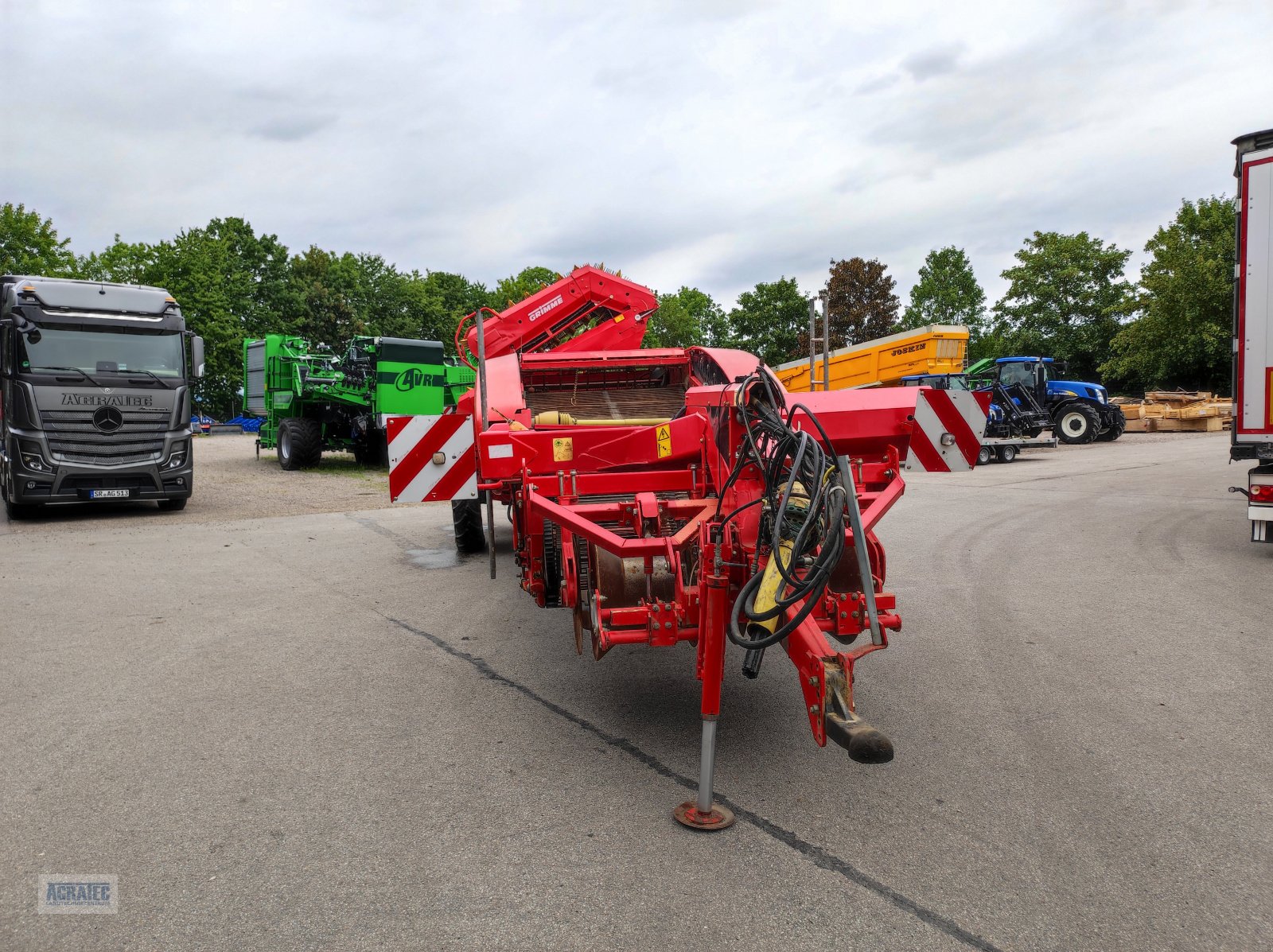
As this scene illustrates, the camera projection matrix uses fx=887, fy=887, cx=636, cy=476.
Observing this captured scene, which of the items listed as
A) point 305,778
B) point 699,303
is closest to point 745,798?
point 305,778

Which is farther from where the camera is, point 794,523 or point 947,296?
point 947,296

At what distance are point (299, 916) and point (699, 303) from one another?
70.6 meters

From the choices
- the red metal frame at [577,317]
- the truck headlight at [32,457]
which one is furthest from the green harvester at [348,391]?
the red metal frame at [577,317]

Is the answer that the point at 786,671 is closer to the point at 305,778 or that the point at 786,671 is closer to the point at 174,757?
the point at 305,778

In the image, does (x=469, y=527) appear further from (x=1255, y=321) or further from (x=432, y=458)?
(x=1255, y=321)

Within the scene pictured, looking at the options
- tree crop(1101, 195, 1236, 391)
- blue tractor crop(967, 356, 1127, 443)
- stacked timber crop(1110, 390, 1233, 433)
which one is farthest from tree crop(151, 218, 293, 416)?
tree crop(1101, 195, 1236, 391)

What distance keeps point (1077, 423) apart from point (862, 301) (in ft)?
107

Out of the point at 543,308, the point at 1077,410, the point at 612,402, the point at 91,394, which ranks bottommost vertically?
the point at 1077,410

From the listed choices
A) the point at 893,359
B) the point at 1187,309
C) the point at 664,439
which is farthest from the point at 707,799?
the point at 1187,309

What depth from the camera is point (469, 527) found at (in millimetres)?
8555

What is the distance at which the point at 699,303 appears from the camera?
71.2 metres

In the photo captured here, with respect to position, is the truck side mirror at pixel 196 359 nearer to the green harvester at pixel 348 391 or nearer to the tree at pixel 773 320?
the green harvester at pixel 348 391

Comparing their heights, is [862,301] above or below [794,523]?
above

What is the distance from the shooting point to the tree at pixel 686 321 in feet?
201
